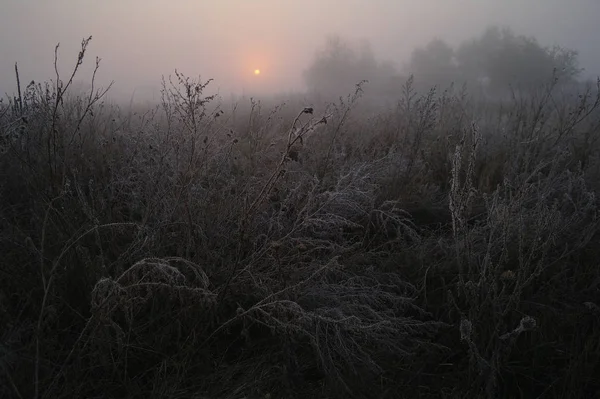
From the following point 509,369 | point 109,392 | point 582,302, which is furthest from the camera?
point 582,302

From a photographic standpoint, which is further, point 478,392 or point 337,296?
point 337,296

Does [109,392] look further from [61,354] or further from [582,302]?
[582,302]

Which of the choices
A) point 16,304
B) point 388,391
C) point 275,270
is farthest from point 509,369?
point 16,304

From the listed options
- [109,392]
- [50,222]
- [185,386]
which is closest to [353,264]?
[185,386]

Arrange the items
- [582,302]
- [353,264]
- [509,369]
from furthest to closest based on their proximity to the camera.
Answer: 1. [353,264]
2. [582,302]
3. [509,369]

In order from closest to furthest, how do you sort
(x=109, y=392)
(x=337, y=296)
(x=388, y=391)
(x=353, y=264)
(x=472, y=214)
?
(x=109, y=392) → (x=388, y=391) → (x=337, y=296) → (x=353, y=264) → (x=472, y=214)

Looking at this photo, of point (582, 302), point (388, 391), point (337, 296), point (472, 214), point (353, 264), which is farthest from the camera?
point (472, 214)

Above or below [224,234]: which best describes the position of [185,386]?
below

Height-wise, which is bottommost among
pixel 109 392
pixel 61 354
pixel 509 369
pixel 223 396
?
pixel 509 369

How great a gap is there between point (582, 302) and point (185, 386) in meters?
2.14

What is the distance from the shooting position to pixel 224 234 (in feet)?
7.47

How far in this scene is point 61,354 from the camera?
1.72 meters

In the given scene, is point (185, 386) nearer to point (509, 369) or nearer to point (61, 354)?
point (61, 354)

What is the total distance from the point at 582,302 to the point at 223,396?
199 centimetres
